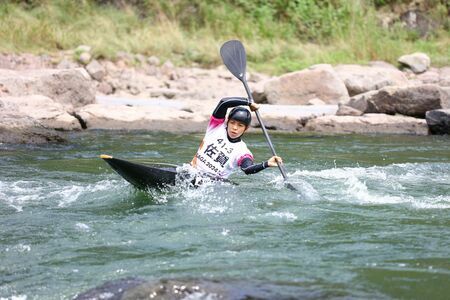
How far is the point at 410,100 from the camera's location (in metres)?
11.3

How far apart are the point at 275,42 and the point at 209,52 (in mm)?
1689

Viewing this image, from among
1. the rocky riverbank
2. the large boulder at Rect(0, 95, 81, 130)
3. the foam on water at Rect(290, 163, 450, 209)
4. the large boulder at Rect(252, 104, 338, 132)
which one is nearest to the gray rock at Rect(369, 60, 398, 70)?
the rocky riverbank

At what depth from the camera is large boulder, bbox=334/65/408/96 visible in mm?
13359

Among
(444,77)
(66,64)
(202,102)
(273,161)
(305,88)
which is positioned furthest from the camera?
(66,64)

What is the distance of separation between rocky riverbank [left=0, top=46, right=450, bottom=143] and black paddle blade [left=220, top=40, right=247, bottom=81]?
277 cm

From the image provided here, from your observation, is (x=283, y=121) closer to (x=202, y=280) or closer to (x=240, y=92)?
(x=240, y=92)

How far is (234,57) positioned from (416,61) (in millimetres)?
8177

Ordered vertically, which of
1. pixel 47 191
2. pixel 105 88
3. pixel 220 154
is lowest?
pixel 105 88

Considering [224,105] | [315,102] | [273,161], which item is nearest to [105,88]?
[315,102]

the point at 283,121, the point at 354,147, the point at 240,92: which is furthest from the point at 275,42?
the point at 354,147

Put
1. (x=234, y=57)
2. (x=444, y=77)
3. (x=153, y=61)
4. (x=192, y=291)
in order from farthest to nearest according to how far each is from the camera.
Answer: (x=153, y=61) → (x=444, y=77) → (x=234, y=57) → (x=192, y=291)

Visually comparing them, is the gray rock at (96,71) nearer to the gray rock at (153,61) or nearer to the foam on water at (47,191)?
the gray rock at (153,61)

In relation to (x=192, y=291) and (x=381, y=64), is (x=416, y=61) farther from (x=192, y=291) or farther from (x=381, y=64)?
(x=192, y=291)

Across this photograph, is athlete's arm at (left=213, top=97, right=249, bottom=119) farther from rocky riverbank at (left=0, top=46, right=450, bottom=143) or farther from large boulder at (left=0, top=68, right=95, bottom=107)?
large boulder at (left=0, top=68, right=95, bottom=107)
